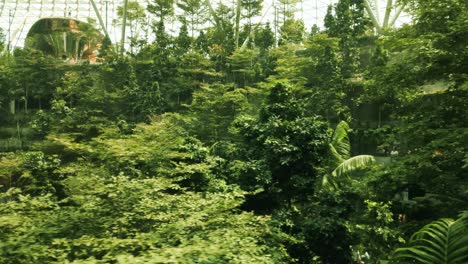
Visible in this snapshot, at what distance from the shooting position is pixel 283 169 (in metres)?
9.10

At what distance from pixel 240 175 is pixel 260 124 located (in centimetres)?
135

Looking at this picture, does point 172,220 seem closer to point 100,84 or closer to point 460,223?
point 460,223

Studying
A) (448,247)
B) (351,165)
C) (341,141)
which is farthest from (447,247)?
(341,141)

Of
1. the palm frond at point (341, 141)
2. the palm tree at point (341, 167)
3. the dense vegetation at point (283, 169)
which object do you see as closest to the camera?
the dense vegetation at point (283, 169)

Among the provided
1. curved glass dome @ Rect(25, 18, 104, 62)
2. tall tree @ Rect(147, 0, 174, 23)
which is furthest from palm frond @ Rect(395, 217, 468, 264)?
curved glass dome @ Rect(25, 18, 104, 62)

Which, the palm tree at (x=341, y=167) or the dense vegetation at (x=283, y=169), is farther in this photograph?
the palm tree at (x=341, y=167)

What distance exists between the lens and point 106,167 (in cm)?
991

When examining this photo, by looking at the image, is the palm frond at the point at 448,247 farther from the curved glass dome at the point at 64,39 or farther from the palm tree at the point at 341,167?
the curved glass dome at the point at 64,39

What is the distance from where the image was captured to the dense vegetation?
146 inches

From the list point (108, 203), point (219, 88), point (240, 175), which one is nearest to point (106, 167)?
point (240, 175)

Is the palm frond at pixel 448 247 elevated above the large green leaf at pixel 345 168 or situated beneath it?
elevated above

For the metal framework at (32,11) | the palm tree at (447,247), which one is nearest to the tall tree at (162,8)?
the metal framework at (32,11)

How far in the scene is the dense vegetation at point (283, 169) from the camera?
3719 millimetres

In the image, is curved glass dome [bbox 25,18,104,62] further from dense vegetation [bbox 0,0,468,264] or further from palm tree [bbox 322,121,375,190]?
palm tree [bbox 322,121,375,190]
